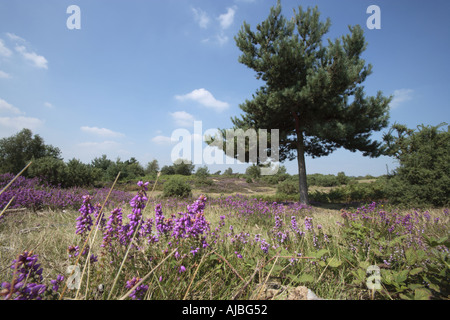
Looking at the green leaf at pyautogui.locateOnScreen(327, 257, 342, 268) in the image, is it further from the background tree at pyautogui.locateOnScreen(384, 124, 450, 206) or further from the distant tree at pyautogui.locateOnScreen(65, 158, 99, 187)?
the distant tree at pyautogui.locateOnScreen(65, 158, 99, 187)

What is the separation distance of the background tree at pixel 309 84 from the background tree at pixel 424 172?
5.77 feet

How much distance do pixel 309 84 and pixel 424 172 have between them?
5994mm

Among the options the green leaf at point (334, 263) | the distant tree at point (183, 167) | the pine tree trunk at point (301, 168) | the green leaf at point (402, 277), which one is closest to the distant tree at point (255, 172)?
the distant tree at point (183, 167)

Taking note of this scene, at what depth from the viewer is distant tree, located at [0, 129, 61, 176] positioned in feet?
57.4

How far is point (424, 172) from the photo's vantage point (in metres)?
7.85

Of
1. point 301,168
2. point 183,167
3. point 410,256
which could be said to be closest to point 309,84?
point 301,168

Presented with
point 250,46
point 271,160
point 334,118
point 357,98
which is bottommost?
point 271,160

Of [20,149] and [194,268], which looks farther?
[20,149]

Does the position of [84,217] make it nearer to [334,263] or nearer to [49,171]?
[334,263]

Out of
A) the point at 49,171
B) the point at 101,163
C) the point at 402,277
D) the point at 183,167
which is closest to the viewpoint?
the point at 402,277

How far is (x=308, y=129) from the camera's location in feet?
31.6
